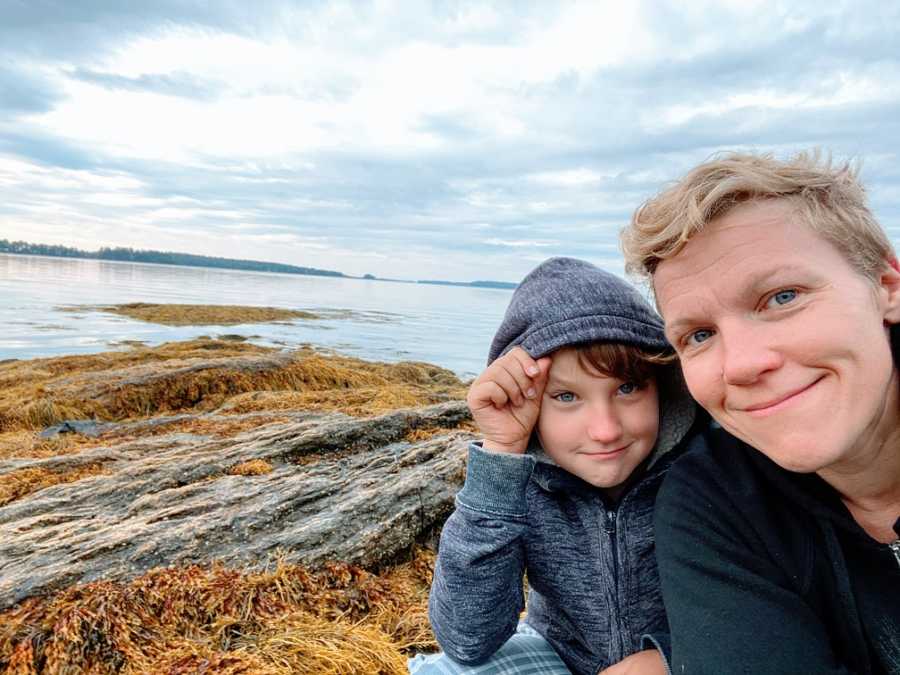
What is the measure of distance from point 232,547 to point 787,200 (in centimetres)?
393

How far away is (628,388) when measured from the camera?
2.39 meters

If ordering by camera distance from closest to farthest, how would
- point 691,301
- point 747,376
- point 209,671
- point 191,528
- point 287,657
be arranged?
point 747,376, point 691,301, point 209,671, point 287,657, point 191,528

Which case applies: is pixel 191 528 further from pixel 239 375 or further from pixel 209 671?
pixel 239 375

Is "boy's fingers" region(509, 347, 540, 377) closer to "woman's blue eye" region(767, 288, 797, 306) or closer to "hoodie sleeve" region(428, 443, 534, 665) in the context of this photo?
"hoodie sleeve" region(428, 443, 534, 665)

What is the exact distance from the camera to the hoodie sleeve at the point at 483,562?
7.22 ft

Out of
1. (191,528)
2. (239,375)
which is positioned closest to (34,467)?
(191,528)

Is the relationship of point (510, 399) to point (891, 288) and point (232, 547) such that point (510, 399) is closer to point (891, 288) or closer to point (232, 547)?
point (891, 288)

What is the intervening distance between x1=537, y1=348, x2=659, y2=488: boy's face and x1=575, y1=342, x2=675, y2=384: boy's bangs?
0.08 feet

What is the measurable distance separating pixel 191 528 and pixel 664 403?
3.43m

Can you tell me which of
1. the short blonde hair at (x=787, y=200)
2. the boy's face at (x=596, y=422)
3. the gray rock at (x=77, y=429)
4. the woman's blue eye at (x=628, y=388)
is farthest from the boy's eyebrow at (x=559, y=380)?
the gray rock at (x=77, y=429)

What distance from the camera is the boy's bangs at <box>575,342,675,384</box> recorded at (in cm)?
228

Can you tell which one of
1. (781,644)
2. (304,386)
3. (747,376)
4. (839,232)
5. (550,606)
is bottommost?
(304,386)

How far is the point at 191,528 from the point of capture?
4227mm

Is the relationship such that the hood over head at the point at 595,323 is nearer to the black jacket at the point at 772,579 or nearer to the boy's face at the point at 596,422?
the boy's face at the point at 596,422
